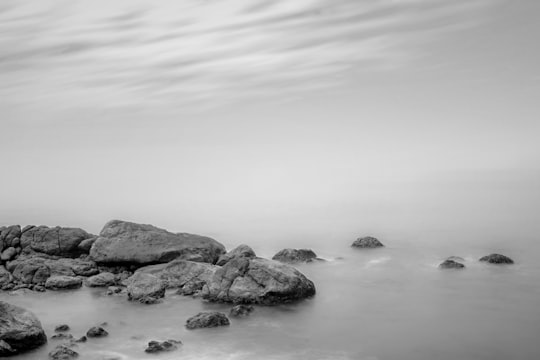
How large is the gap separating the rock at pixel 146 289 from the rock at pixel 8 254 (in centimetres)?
1910

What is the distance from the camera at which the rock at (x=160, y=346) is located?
1330 inches

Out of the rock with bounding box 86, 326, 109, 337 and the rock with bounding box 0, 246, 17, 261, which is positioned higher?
the rock with bounding box 0, 246, 17, 261

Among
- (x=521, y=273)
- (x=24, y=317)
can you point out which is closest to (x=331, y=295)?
(x=521, y=273)

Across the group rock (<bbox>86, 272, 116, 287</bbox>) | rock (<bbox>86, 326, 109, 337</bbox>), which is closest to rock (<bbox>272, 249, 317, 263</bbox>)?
rock (<bbox>86, 272, 116, 287</bbox>)

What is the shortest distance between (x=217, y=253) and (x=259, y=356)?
25316mm

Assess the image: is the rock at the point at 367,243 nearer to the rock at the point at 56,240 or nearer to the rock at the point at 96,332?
the rock at the point at 56,240

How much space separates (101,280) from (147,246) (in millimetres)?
5847

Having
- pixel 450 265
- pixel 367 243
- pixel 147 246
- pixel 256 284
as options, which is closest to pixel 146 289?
pixel 256 284

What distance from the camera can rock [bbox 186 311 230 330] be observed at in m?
38.4

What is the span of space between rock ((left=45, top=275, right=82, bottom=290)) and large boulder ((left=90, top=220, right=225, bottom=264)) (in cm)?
485

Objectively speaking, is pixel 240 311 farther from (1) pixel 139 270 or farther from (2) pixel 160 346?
(1) pixel 139 270

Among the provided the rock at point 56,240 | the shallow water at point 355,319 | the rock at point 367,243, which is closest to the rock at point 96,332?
the shallow water at point 355,319

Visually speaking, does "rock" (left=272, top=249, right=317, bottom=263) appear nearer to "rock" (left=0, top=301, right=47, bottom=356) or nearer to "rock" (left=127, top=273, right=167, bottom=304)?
"rock" (left=127, top=273, right=167, bottom=304)

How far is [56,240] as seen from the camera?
61688 mm
